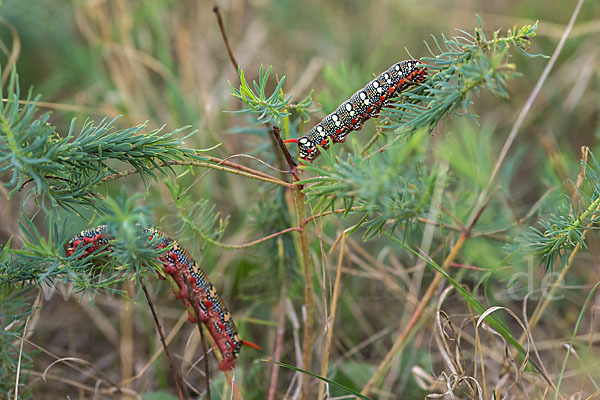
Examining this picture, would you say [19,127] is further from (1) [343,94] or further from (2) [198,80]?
(2) [198,80]

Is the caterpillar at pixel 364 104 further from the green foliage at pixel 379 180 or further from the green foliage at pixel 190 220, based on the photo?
the green foliage at pixel 190 220

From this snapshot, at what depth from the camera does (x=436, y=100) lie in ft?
2.55

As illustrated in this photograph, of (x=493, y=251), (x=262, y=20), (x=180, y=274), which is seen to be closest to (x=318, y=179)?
(x=180, y=274)

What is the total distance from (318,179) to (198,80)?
5.36 ft

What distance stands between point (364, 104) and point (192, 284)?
44cm

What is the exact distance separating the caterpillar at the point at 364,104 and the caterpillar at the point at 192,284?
0.27 meters

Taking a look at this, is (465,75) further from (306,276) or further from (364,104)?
(306,276)

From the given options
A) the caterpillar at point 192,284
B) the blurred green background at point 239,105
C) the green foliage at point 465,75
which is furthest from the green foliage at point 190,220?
the green foliage at point 465,75

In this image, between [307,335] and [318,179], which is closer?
[318,179]

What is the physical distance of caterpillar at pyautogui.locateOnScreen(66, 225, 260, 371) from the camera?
0.89m

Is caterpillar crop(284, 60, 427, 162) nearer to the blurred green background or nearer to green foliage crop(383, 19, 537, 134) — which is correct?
green foliage crop(383, 19, 537, 134)

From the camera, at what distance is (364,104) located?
847mm

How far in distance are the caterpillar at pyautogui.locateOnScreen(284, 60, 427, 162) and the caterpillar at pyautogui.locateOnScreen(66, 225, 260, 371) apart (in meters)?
0.27

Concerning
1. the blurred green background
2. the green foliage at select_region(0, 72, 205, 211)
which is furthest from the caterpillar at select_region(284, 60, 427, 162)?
the blurred green background
